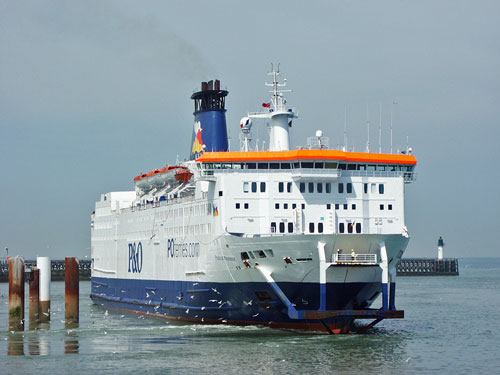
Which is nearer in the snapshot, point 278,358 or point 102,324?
point 278,358

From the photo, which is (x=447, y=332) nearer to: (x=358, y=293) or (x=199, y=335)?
(x=358, y=293)

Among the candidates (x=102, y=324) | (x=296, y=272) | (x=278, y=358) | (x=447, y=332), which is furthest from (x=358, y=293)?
(x=102, y=324)

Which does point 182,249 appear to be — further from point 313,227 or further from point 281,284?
point 281,284

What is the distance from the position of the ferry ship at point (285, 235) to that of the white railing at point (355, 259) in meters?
0.04

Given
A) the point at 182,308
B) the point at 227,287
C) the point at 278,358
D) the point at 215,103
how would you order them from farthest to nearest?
the point at 215,103 → the point at 182,308 → the point at 227,287 → the point at 278,358

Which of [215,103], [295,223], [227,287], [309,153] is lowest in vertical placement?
[227,287]

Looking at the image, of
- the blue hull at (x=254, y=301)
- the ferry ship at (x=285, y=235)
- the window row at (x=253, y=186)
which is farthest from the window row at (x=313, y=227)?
the blue hull at (x=254, y=301)

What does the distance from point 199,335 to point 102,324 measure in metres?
9.45

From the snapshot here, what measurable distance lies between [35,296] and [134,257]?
9.21 metres

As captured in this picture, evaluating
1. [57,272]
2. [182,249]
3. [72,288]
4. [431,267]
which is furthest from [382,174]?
[431,267]

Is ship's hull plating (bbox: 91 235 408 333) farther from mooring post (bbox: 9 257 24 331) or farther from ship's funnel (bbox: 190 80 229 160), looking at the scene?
ship's funnel (bbox: 190 80 229 160)

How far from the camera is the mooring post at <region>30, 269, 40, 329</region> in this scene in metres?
41.4

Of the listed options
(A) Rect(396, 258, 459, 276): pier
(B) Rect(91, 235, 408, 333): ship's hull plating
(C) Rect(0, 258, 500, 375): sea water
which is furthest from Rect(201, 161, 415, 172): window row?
(A) Rect(396, 258, 459, 276): pier

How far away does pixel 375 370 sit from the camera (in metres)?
29.0
